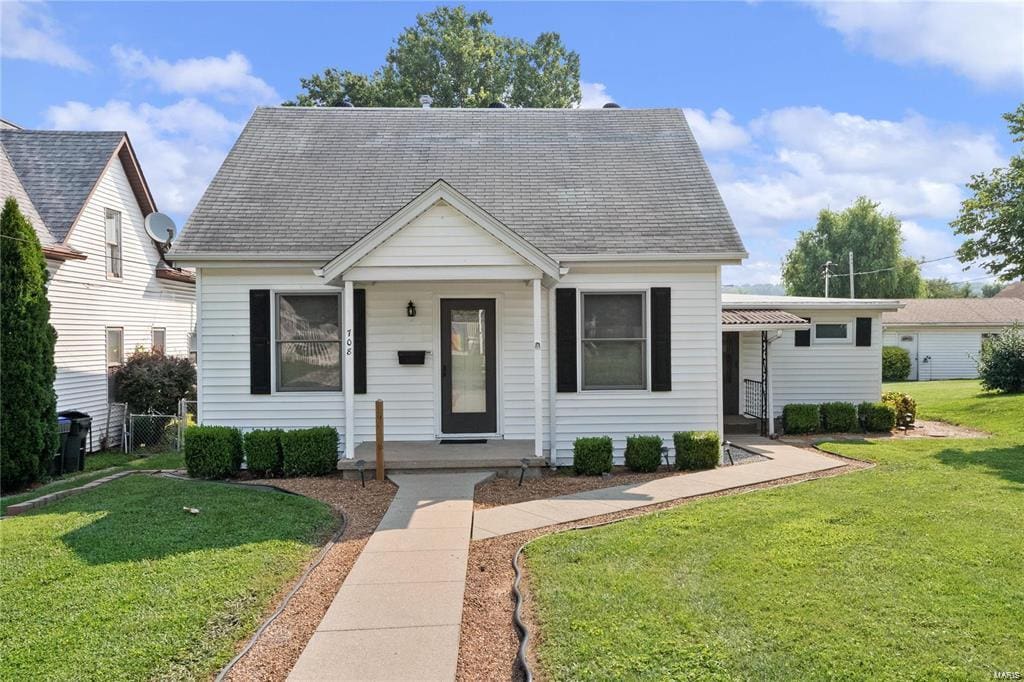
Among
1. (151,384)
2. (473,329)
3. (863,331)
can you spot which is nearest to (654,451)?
(473,329)

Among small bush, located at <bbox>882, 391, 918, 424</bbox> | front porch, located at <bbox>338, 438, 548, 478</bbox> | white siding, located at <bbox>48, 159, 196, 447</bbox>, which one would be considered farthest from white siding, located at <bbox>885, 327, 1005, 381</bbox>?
white siding, located at <bbox>48, 159, 196, 447</bbox>

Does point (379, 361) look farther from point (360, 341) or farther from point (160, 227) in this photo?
point (160, 227)

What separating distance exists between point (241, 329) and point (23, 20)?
18.8 ft

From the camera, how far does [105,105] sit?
17.2 m

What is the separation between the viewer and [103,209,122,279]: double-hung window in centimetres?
1409

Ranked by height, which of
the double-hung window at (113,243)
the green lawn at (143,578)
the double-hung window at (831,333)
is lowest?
the green lawn at (143,578)

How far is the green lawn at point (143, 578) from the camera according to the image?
3.64 m

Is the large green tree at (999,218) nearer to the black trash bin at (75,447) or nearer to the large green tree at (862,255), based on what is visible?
the black trash bin at (75,447)

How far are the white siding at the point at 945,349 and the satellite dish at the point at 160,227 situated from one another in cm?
2835

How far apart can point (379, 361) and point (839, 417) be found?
9.42 m

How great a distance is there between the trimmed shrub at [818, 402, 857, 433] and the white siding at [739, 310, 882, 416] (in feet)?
3.64

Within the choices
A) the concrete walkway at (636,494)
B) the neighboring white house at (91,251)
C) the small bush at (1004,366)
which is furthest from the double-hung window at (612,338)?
the small bush at (1004,366)

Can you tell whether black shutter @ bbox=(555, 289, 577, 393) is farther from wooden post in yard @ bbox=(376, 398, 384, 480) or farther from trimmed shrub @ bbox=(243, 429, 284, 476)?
trimmed shrub @ bbox=(243, 429, 284, 476)

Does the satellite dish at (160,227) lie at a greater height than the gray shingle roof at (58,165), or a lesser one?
lesser
